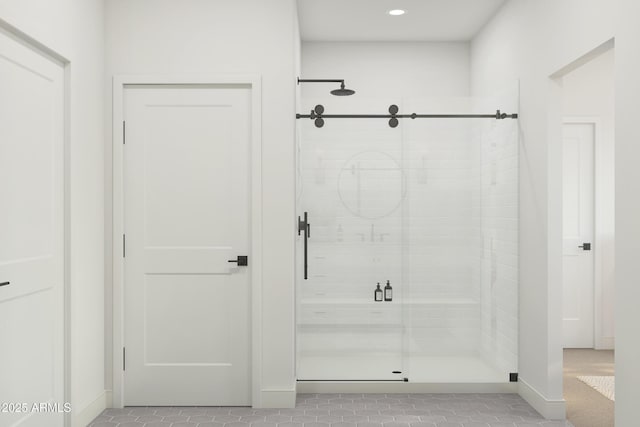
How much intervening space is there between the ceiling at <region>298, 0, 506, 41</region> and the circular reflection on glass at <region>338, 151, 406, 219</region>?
117 centimetres

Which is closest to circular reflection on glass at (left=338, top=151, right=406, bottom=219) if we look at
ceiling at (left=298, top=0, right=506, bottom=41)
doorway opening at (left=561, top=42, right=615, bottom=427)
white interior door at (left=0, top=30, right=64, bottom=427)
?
ceiling at (left=298, top=0, right=506, bottom=41)

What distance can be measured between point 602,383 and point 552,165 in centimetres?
183

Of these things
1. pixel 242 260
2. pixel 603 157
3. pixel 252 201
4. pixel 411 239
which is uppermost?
pixel 603 157

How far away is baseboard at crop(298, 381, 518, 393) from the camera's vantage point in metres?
3.98

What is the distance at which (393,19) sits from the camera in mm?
4609

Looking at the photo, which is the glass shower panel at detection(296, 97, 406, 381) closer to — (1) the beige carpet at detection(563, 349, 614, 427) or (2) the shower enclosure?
(2) the shower enclosure

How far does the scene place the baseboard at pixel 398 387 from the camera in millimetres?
3980

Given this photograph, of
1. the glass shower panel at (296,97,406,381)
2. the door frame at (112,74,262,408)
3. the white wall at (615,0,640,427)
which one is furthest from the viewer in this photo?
the glass shower panel at (296,97,406,381)

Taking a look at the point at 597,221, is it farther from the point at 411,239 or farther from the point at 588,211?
the point at 411,239

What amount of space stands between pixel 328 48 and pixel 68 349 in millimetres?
3398

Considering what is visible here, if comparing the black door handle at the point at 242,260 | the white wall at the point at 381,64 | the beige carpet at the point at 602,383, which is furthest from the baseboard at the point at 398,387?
the white wall at the point at 381,64

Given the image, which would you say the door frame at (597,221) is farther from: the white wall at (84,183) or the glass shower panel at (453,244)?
the white wall at (84,183)

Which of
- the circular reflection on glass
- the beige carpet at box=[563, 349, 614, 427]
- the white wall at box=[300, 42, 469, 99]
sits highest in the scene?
the white wall at box=[300, 42, 469, 99]

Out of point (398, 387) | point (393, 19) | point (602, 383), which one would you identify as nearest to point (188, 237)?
point (398, 387)
